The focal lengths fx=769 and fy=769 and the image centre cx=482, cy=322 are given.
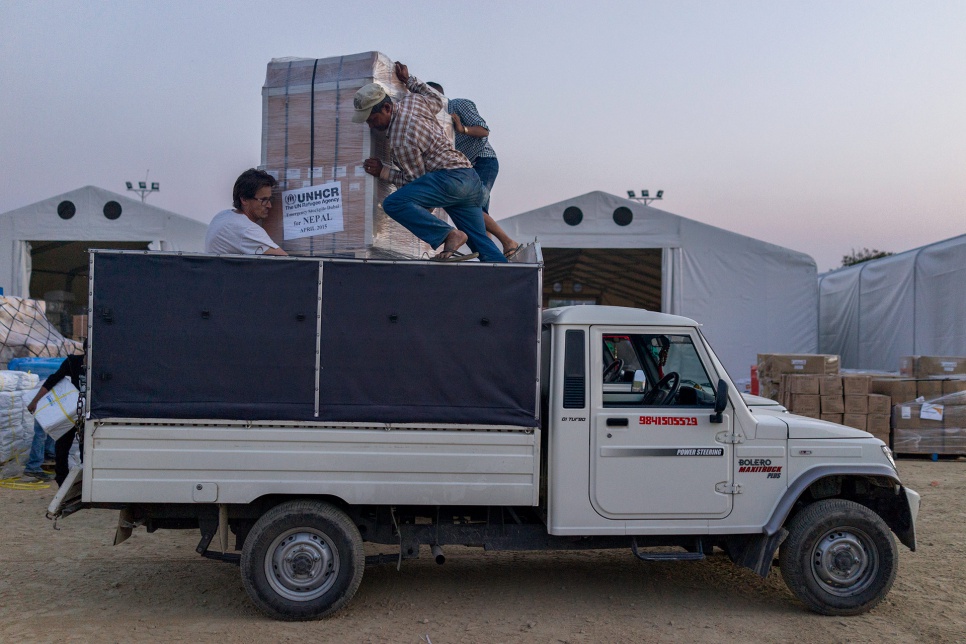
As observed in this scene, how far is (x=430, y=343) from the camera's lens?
5105 millimetres

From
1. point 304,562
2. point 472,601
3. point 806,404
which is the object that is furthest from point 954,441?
point 304,562

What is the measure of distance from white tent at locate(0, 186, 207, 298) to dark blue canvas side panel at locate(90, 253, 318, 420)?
1374 cm

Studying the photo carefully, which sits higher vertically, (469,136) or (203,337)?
(469,136)

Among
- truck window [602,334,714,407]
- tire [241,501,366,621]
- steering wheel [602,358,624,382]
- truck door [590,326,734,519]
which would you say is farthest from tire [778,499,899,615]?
tire [241,501,366,621]

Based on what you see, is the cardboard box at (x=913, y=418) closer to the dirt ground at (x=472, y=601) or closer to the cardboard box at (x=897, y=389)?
the cardboard box at (x=897, y=389)

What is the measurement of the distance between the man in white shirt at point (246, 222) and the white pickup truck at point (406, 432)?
76cm

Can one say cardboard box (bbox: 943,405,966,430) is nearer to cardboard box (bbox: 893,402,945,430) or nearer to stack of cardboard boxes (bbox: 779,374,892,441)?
cardboard box (bbox: 893,402,945,430)

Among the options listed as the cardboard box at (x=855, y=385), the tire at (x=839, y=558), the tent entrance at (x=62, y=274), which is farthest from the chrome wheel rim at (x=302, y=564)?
the tent entrance at (x=62, y=274)

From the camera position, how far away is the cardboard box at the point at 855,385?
13.1 meters

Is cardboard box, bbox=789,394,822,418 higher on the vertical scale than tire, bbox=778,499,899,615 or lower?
higher

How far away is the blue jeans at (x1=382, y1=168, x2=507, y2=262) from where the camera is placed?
609 cm

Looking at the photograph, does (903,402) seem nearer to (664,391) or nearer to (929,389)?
(929,389)

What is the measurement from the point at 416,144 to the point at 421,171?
23cm

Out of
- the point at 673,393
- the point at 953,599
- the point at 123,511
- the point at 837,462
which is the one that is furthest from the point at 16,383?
the point at 953,599
